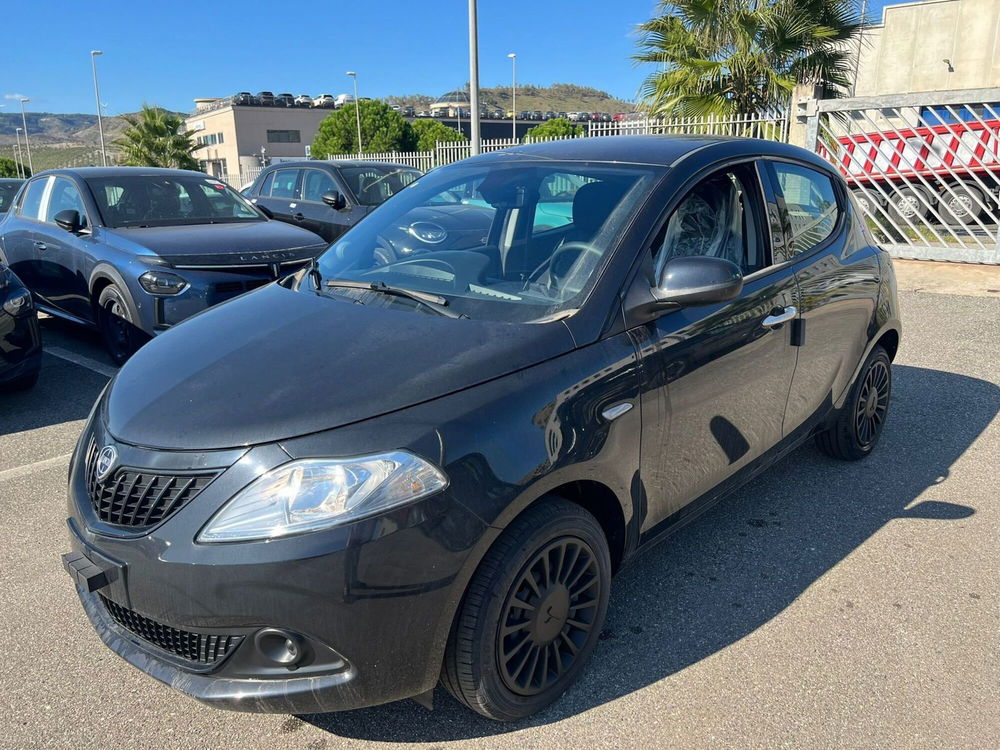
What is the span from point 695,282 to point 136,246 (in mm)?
4811

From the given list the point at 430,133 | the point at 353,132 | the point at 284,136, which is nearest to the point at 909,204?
the point at 353,132

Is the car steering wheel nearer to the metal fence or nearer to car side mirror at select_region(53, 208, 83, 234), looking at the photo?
car side mirror at select_region(53, 208, 83, 234)

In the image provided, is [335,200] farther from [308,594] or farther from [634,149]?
[308,594]

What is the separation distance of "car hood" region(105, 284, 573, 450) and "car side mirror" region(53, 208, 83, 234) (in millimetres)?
4355

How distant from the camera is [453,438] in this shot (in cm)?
200

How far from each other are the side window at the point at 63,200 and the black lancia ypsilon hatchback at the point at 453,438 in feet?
14.6

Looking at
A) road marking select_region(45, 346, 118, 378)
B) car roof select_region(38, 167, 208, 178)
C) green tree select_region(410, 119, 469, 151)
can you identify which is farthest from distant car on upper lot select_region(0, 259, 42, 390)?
green tree select_region(410, 119, 469, 151)

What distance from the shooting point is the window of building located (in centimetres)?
7138

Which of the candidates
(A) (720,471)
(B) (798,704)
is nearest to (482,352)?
(A) (720,471)

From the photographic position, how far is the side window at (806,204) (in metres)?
3.40

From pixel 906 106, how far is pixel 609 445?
1003cm

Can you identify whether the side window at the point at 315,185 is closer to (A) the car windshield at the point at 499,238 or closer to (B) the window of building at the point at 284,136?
(A) the car windshield at the point at 499,238

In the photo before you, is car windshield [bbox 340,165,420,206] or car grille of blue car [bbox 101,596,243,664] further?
car windshield [bbox 340,165,420,206]

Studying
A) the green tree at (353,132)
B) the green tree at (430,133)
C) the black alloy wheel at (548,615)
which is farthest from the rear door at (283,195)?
the green tree at (430,133)
